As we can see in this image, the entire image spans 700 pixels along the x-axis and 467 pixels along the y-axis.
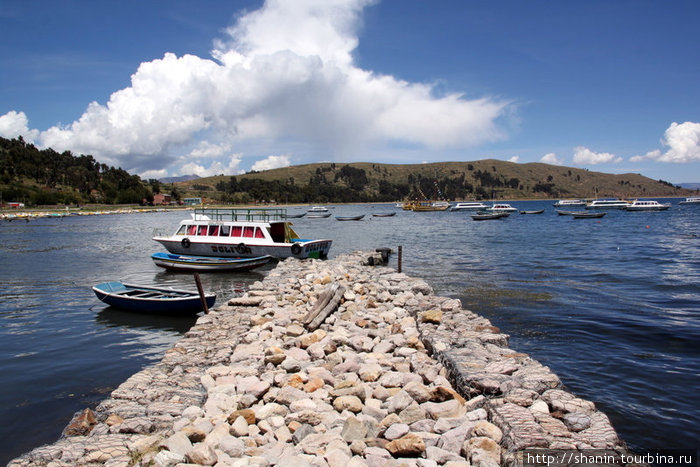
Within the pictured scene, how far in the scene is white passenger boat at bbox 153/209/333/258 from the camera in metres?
31.2

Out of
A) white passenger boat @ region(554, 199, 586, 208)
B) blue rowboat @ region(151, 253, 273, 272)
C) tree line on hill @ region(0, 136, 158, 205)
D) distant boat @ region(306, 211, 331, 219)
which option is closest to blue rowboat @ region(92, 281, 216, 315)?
blue rowboat @ region(151, 253, 273, 272)

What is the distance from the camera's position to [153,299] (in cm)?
1662

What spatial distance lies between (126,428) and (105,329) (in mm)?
10501

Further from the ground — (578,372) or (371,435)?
(371,435)

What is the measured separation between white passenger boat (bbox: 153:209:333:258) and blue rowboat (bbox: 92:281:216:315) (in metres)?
12.9

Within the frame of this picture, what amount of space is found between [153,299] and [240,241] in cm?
1511

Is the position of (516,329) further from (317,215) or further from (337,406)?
(317,215)

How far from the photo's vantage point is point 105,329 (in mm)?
15742

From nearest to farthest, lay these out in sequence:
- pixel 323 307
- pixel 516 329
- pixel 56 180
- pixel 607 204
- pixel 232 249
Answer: pixel 323 307, pixel 516 329, pixel 232 249, pixel 607 204, pixel 56 180

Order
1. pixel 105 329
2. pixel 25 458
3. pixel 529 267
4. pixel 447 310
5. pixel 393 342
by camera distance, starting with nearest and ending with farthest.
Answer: pixel 25 458, pixel 393 342, pixel 447 310, pixel 105 329, pixel 529 267

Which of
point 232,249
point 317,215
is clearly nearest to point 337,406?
point 232,249

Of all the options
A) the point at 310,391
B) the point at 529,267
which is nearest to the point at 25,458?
the point at 310,391

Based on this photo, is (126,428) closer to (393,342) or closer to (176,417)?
(176,417)

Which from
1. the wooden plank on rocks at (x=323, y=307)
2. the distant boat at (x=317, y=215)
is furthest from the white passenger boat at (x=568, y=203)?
the wooden plank on rocks at (x=323, y=307)
